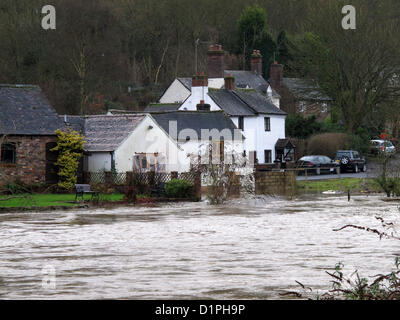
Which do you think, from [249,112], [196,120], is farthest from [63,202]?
[249,112]

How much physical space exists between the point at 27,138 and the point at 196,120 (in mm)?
13631

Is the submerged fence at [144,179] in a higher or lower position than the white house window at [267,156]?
lower

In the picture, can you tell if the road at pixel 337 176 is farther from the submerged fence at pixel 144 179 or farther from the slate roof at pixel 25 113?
the slate roof at pixel 25 113

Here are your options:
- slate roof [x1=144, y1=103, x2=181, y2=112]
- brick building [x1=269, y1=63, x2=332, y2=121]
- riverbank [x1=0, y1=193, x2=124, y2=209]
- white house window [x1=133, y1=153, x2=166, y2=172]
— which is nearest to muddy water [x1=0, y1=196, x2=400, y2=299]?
riverbank [x1=0, y1=193, x2=124, y2=209]

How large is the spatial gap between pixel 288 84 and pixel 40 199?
48706 millimetres

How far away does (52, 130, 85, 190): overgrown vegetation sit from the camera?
46.0 m

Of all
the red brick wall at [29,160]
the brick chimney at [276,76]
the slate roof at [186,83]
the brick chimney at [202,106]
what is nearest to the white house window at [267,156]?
the brick chimney at [202,106]

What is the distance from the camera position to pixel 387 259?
67.1 ft

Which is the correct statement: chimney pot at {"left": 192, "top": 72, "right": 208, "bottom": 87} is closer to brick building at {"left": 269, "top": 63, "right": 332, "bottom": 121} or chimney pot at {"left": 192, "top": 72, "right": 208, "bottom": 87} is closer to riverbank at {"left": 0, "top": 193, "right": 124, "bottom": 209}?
brick building at {"left": 269, "top": 63, "right": 332, "bottom": 121}

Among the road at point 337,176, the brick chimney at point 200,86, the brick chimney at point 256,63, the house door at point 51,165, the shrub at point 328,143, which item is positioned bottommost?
the road at point 337,176

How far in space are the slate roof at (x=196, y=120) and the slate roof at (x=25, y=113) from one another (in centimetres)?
810

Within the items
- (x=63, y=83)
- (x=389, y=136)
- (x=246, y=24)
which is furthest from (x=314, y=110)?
(x=389, y=136)

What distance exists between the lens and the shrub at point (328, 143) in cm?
6750

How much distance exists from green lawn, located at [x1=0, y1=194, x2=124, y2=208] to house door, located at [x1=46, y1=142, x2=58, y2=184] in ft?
6.68
